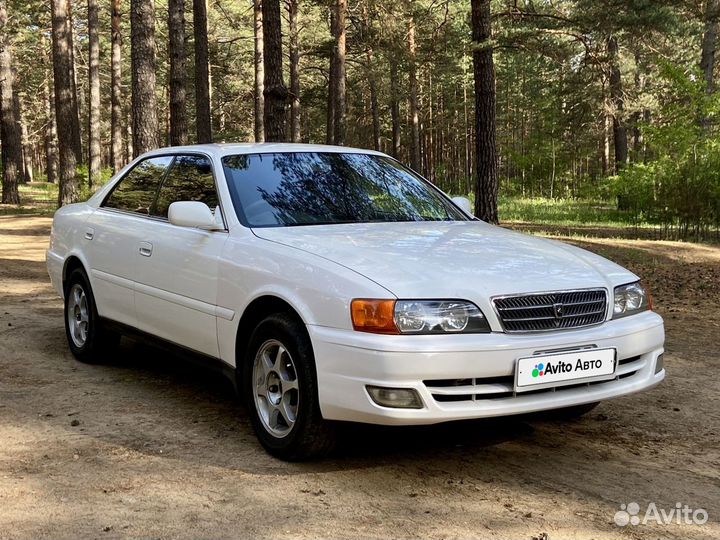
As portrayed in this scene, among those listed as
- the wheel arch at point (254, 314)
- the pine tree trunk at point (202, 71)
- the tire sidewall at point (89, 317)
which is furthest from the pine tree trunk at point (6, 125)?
the wheel arch at point (254, 314)

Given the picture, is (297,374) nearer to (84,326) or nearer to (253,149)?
(253,149)

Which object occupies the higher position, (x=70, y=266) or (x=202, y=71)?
(x=202, y=71)

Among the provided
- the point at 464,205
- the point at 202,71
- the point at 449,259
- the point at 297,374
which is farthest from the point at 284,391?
the point at 202,71

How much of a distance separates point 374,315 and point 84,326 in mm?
3565

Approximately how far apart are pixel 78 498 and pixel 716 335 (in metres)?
6.44

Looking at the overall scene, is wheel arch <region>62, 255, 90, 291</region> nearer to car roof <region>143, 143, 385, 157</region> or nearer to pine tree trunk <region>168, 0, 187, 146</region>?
car roof <region>143, 143, 385, 157</region>

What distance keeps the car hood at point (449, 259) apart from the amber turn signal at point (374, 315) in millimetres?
89

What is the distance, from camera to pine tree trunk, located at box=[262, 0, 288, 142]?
12484 mm

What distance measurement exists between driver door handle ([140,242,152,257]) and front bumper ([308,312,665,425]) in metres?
1.88

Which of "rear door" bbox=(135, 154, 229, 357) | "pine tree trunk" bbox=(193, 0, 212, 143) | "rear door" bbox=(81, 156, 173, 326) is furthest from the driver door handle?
"pine tree trunk" bbox=(193, 0, 212, 143)

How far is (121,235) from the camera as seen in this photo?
18.7ft

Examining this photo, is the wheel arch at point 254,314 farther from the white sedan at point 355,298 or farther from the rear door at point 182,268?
the rear door at point 182,268

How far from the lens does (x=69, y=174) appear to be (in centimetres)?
2239

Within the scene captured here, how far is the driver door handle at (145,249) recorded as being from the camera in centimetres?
528
